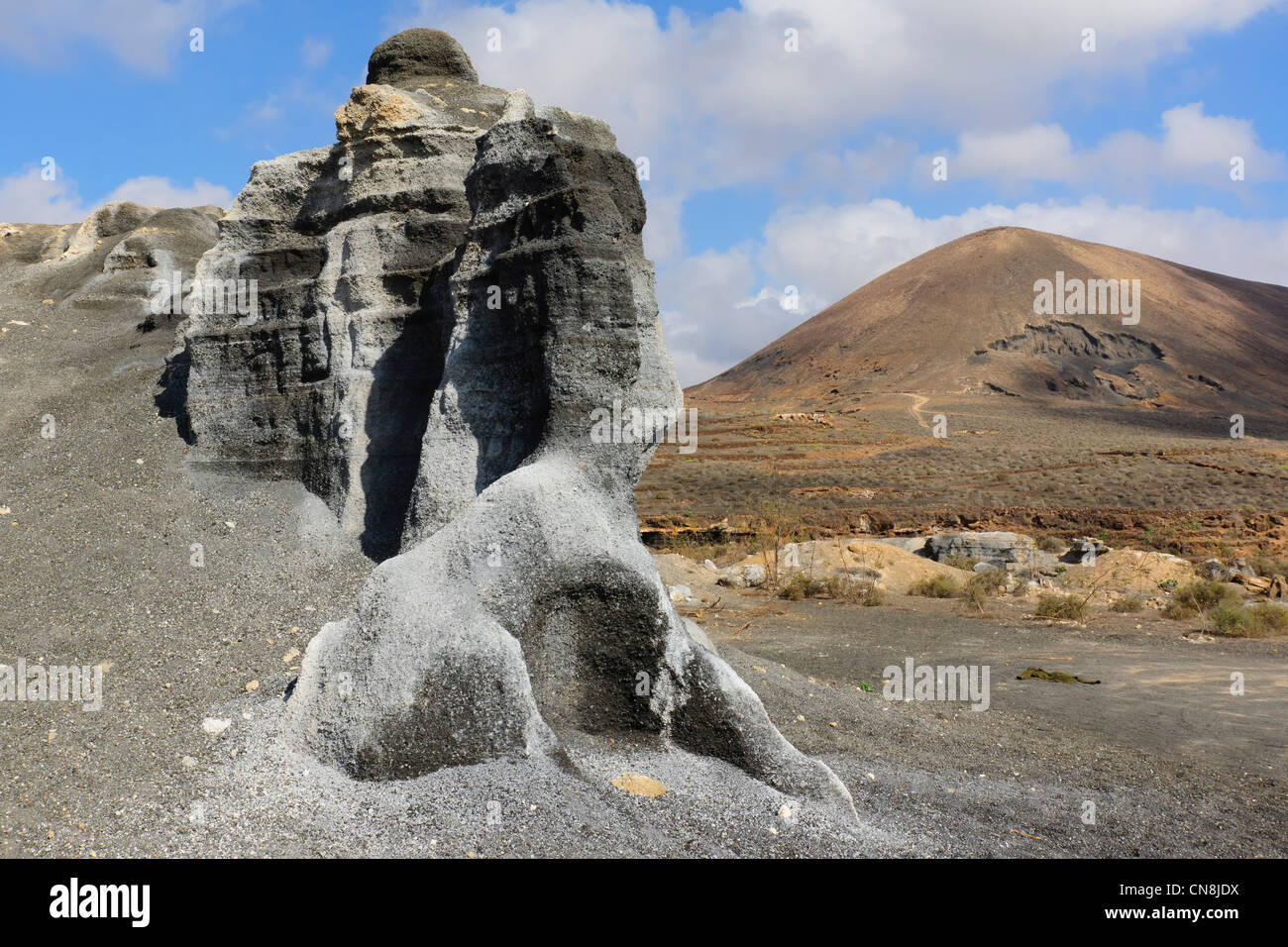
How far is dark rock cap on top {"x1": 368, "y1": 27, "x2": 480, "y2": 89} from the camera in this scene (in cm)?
894

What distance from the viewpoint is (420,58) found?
29.4 ft

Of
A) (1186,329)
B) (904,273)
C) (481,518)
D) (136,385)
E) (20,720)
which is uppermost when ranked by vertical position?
(904,273)

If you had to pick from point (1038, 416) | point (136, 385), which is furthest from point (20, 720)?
point (1038, 416)

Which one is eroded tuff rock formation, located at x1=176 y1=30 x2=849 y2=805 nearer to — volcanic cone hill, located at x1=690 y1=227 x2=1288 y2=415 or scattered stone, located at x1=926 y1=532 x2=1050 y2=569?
scattered stone, located at x1=926 y1=532 x2=1050 y2=569

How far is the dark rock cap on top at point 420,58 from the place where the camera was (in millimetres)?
8938

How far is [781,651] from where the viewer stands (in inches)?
414

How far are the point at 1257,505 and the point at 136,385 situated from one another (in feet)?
83.9

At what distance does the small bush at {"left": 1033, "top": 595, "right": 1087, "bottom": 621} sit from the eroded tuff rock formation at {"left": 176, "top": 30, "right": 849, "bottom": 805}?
931 centimetres

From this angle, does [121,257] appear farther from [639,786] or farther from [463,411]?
[639,786]

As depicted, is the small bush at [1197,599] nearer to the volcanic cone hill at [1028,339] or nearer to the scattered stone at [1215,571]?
the scattered stone at [1215,571]

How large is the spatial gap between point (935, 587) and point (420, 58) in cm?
1095

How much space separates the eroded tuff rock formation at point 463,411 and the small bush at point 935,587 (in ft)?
34.0

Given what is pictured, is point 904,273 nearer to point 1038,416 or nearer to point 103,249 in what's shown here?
point 1038,416

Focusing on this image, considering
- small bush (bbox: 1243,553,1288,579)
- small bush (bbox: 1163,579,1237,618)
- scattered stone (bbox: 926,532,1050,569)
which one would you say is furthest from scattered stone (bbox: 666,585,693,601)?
small bush (bbox: 1243,553,1288,579)
